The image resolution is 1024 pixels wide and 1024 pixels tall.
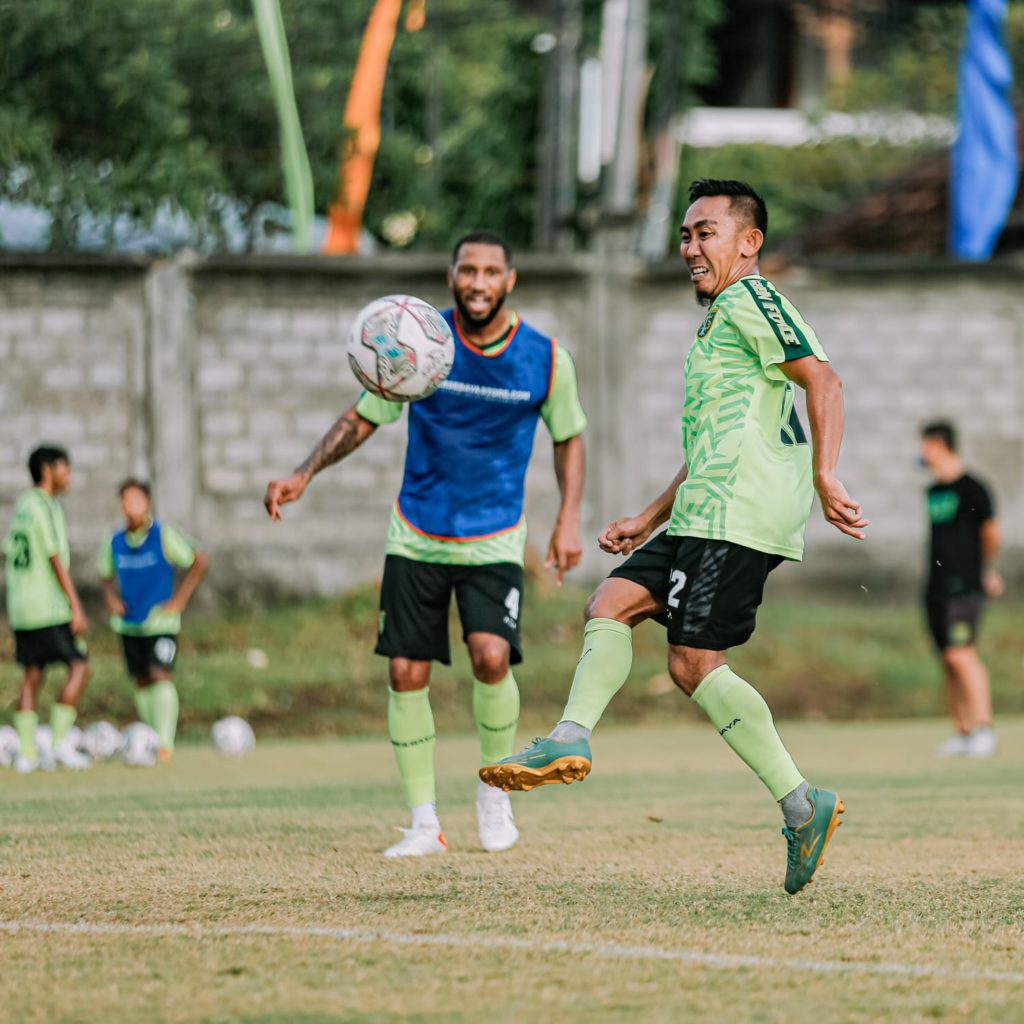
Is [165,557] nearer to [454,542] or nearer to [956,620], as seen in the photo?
[956,620]

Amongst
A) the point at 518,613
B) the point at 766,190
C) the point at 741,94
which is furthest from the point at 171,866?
the point at 741,94

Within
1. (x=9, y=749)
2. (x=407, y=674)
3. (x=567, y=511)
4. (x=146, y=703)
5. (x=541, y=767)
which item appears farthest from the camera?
(x=146, y=703)

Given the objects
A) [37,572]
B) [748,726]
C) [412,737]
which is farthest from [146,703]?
[748,726]

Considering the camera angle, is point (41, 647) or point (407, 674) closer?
point (407, 674)

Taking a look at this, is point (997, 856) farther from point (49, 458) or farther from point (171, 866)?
point (49, 458)

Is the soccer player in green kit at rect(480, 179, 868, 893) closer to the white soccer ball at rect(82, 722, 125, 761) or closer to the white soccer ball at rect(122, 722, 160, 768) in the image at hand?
the white soccer ball at rect(122, 722, 160, 768)

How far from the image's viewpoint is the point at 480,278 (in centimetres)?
716

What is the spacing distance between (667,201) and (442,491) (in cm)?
1902

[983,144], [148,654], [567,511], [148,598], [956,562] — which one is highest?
[983,144]

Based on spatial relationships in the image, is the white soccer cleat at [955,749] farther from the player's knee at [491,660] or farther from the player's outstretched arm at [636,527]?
the player's outstretched arm at [636,527]

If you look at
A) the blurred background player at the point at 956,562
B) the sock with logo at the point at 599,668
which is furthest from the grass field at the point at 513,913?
the blurred background player at the point at 956,562

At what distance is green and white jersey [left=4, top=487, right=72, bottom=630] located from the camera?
12.2 metres

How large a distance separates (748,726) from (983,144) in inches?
715

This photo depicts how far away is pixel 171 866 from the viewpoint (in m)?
6.33
